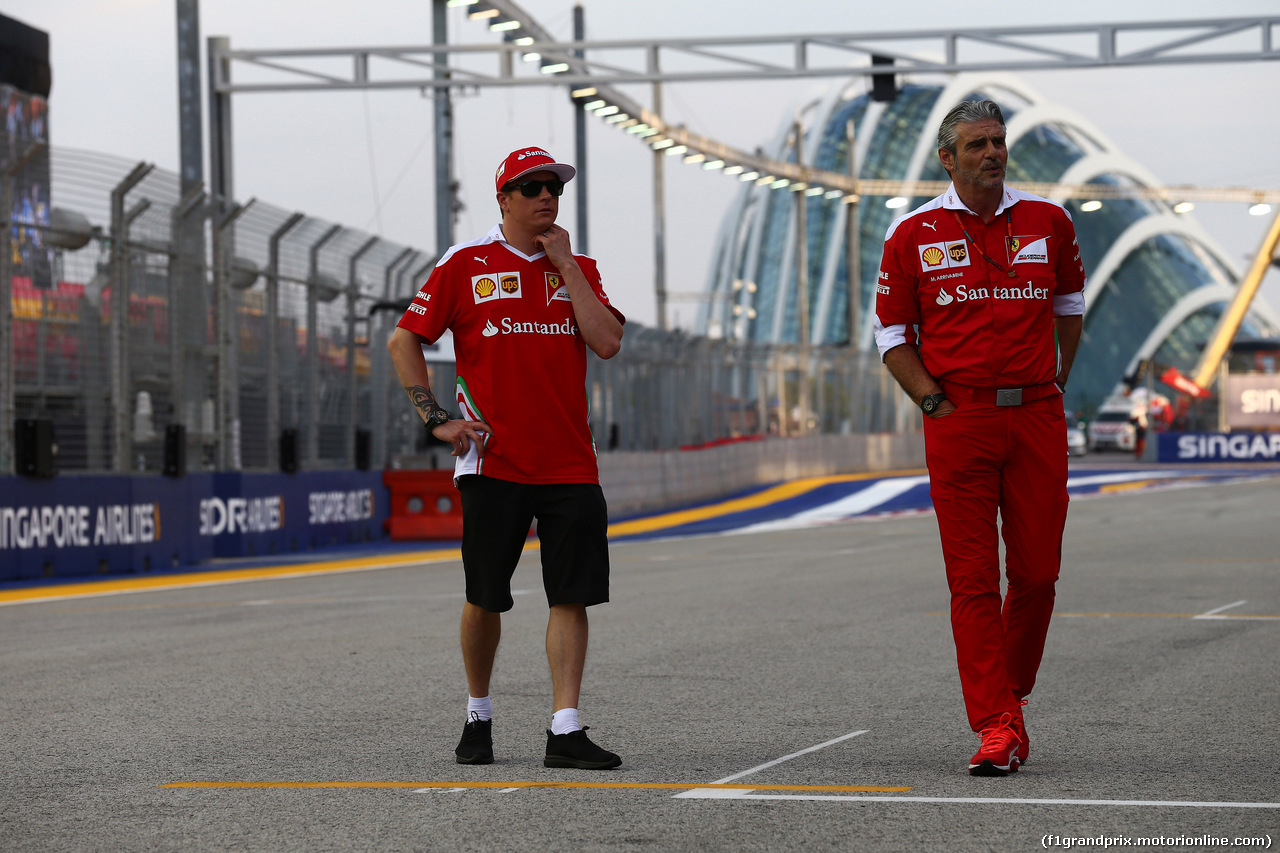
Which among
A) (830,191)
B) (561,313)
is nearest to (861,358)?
(830,191)

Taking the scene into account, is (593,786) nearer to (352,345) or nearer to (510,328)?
(510,328)

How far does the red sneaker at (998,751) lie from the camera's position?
16.2 ft

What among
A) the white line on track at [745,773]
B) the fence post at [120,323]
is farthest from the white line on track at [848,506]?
the white line on track at [745,773]

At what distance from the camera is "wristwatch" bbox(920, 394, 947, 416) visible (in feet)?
17.3

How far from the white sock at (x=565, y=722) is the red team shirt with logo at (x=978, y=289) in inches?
58.3

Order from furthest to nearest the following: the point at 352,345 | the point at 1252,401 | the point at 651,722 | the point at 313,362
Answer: the point at 1252,401
the point at 352,345
the point at 313,362
the point at 651,722

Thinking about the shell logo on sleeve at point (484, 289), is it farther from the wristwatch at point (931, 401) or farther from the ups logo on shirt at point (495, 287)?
the wristwatch at point (931, 401)

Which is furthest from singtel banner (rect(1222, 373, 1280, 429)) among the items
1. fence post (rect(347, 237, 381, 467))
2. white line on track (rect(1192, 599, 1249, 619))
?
white line on track (rect(1192, 599, 1249, 619))

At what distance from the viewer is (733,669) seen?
7746mm

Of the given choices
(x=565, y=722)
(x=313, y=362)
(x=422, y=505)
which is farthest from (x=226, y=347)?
(x=565, y=722)

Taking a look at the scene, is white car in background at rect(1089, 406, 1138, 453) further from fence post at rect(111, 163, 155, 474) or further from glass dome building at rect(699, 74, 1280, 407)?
fence post at rect(111, 163, 155, 474)

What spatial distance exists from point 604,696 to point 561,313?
2085 mm

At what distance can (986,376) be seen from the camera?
5227 millimetres

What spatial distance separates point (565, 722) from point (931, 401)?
1462 mm
